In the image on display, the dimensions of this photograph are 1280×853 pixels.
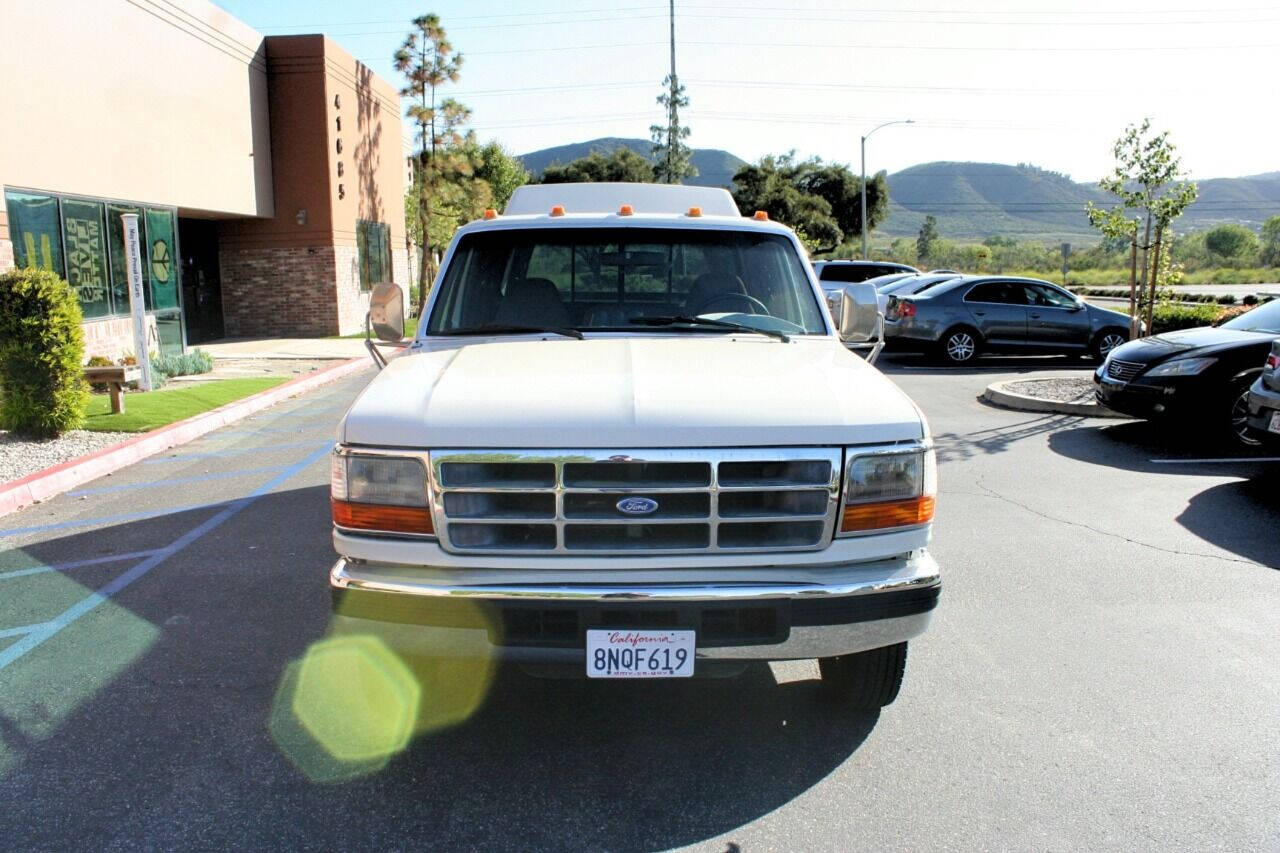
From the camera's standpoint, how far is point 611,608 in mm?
3240

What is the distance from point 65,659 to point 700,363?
3070 millimetres

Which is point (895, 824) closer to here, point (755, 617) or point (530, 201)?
point (755, 617)

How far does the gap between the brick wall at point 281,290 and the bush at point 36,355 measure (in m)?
14.1

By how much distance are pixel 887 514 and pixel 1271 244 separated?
79254mm

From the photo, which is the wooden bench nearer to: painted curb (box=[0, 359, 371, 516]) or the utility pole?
painted curb (box=[0, 359, 371, 516])

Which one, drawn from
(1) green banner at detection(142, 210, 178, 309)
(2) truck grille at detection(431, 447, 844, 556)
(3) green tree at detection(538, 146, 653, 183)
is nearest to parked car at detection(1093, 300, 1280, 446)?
(2) truck grille at detection(431, 447, 844, 556)

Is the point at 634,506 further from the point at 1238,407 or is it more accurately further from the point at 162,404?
the point at 162,404

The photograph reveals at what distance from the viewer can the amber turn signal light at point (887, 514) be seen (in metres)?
3.41

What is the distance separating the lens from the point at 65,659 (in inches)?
180

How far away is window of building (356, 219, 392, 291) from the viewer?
2656 centimetres

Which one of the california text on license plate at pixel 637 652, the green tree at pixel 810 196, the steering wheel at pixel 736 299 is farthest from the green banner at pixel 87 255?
the green tree at pixel 810 196

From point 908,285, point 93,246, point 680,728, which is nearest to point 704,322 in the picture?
point 680,728

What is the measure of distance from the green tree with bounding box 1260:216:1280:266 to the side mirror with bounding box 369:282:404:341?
69.6m

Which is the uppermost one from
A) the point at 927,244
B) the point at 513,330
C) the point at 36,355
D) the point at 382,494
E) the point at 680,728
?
the point at 927,244
